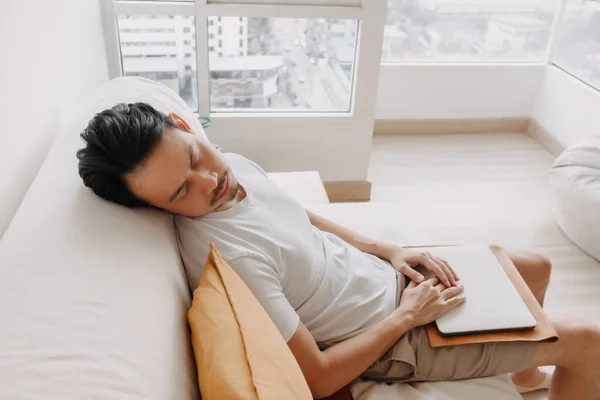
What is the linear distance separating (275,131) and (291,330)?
167 cm

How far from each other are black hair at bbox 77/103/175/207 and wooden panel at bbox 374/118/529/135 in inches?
105

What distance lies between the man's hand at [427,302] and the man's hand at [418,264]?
0.12 ft

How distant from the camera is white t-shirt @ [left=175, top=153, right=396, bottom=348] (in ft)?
3.90

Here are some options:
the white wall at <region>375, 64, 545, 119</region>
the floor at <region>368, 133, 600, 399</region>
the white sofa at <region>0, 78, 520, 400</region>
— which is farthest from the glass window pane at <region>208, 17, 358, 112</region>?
the white sofa at <region>0, 78, 520, 400</region>

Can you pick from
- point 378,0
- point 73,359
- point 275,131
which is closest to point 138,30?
point 275,131

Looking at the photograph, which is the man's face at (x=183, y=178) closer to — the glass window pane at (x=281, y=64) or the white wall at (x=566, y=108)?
the glass window pane at (x=281, y=64)

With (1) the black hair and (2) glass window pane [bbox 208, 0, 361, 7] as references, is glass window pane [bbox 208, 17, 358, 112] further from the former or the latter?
(1) the black hair

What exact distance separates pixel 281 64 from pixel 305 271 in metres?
1.65

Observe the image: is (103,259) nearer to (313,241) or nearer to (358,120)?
(313,241)

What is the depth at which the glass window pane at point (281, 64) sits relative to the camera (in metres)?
2.60

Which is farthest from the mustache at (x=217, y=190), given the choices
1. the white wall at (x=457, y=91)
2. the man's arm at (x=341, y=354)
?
the white wall at (x=457, y=91)

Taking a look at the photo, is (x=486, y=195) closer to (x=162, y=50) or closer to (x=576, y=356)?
(x=576, y=356)

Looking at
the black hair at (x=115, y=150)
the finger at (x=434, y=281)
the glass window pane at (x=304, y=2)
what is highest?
the glass window pane at (x=304, y=2)

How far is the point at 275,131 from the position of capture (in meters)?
2.73
